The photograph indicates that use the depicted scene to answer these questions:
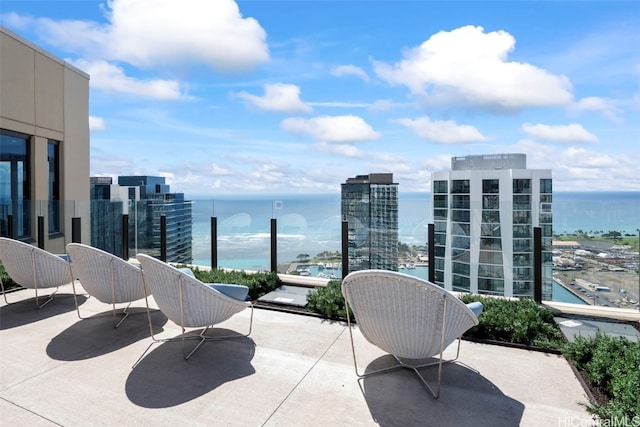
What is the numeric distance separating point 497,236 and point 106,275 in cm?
538

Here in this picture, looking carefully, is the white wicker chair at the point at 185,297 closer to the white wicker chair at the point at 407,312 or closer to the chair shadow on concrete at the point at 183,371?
the chair shadow on concrete at the point at 183,371

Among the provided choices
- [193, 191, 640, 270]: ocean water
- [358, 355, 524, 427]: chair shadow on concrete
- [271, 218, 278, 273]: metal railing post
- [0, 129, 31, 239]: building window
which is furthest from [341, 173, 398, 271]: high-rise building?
[0, 129, 31, 239]: building window

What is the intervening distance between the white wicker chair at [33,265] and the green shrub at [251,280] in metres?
1.80

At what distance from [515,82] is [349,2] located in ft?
20.8

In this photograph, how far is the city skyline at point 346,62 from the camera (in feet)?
22.0

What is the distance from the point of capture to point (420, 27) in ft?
25.6

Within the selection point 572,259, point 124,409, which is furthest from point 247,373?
point 572,259

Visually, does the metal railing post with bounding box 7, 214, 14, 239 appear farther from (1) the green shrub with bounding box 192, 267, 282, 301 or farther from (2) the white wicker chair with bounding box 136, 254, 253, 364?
(2) the white wicker chair with bounding box 136, 254, 253, 364

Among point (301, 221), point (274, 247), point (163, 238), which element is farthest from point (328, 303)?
point (163, 238)

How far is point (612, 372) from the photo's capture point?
2.57 m

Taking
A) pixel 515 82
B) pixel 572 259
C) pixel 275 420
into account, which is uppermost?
pixel 515 82

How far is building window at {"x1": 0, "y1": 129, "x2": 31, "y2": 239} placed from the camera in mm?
8484

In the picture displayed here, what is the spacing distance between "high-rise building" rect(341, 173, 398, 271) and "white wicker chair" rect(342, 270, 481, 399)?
138 inches

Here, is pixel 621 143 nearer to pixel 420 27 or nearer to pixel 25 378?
pixel 420 27
